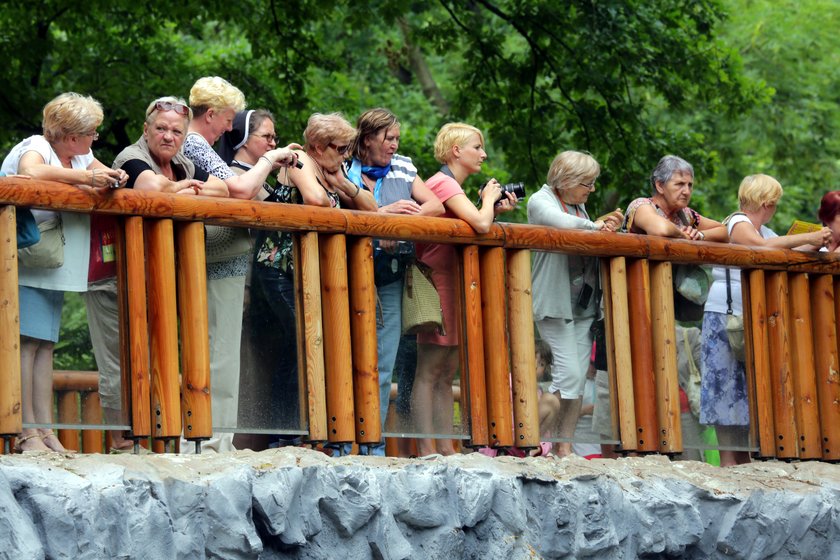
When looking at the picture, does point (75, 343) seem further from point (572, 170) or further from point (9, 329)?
point (9, 329)

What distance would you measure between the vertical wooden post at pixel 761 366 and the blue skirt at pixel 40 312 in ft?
13.0

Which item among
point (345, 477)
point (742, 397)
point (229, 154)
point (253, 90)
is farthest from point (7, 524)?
point (253, 90)

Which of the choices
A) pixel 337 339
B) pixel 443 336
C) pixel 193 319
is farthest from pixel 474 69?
pixel 193 319

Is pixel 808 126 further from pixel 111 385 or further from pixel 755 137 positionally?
pixel 111 385

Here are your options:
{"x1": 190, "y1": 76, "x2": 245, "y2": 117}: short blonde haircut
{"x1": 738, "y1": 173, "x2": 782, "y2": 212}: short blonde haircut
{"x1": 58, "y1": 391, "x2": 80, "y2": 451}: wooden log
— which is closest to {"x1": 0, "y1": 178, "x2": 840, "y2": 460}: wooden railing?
{"x1": 58, "y1": 391, "x2": 80, "y2": 451}: wooden log

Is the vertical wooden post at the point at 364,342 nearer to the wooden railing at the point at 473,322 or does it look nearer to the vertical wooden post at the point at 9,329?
the wooden railing at the point at 473,322

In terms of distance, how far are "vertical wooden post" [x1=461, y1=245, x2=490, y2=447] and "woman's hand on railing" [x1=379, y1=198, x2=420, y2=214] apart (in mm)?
303

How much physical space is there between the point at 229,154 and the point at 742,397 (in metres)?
3.07

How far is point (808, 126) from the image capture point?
19.0 m

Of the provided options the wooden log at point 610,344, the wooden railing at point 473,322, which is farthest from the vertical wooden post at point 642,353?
the wooden log at point 610,344

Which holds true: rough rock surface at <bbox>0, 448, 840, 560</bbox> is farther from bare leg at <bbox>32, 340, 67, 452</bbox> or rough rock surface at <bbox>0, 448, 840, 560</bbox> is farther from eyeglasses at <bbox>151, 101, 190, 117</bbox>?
eyeglasses at <bbox>151, 101, 190, 117</bbox>

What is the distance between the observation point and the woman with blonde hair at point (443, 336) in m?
6.77

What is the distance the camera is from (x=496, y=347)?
278 inches

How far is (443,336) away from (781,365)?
2.31 metres
